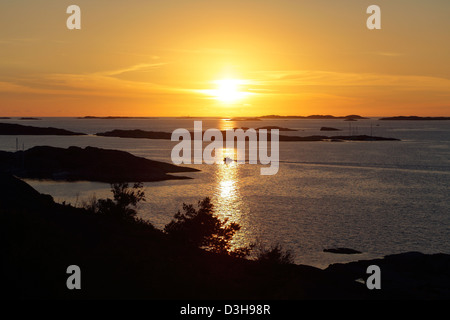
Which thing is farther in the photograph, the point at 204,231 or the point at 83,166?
the point at 83,166

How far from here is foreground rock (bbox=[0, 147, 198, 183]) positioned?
91875mm

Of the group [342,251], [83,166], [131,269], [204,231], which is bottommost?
[342,251]

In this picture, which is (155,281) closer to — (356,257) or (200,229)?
(200,229)

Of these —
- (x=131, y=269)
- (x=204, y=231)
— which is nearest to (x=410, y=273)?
(x=204, y=231)

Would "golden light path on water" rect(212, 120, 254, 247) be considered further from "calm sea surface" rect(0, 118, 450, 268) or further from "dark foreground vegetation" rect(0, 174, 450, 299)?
"dark foreground vegetation" rect(0, 174, 450, 299)

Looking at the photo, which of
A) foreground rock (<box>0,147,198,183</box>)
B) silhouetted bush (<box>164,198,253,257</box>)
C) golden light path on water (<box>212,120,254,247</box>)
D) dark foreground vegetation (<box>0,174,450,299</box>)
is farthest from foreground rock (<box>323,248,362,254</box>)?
foreground rock (<box>0,147,198,183</box>)

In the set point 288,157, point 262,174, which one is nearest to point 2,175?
point 262,174

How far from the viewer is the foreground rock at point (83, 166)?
301 feet

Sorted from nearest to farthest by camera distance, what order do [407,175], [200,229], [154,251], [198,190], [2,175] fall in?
1. [154,251]
2. [200,229]
3. [2,175]
4. [198,190]
5. [407,175]

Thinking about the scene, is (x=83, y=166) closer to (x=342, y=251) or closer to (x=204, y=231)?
(x=342, y=251)

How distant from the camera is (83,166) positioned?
315 ft

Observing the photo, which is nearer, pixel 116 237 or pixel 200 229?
pixel 116 237
